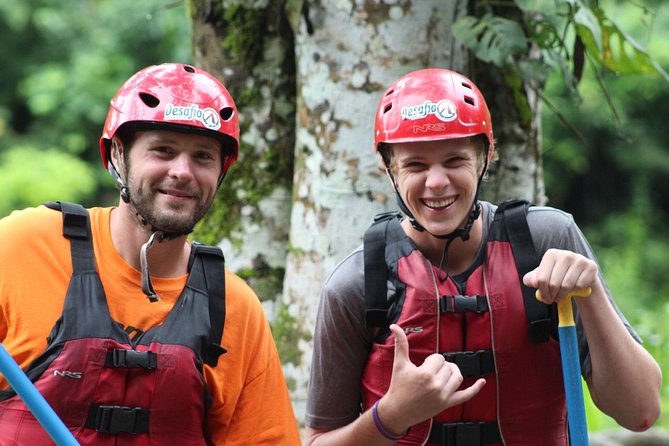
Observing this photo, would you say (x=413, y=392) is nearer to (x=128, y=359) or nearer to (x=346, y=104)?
(x=128, y=359)

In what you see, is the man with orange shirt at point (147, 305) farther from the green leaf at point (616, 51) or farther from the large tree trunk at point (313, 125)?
the green leaf at point (616, 51)

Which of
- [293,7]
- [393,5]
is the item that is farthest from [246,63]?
[393,5]

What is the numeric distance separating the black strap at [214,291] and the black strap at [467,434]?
786 mm

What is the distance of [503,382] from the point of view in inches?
134

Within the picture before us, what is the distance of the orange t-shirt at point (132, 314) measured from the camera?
3.18 m

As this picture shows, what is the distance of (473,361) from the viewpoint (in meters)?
3.39

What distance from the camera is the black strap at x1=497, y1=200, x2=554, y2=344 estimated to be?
336 centimetres

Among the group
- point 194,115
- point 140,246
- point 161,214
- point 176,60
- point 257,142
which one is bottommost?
point 140,246

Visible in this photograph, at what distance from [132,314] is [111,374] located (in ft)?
0.69

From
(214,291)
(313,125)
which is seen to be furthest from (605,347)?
(313,125)

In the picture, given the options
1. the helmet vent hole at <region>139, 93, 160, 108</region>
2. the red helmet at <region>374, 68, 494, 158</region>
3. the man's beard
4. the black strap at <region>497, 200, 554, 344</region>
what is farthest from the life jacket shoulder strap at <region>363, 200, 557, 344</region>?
the helmet vent hole at <region>139, 93, 160, 108</region>

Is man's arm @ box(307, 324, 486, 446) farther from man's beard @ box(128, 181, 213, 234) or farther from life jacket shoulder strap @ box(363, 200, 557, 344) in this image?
man's beard @ box(128, 181, 213, 234)

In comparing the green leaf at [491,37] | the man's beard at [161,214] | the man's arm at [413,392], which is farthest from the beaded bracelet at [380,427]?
the green leaf at [491,37]

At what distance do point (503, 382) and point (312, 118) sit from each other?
6.48 feet
